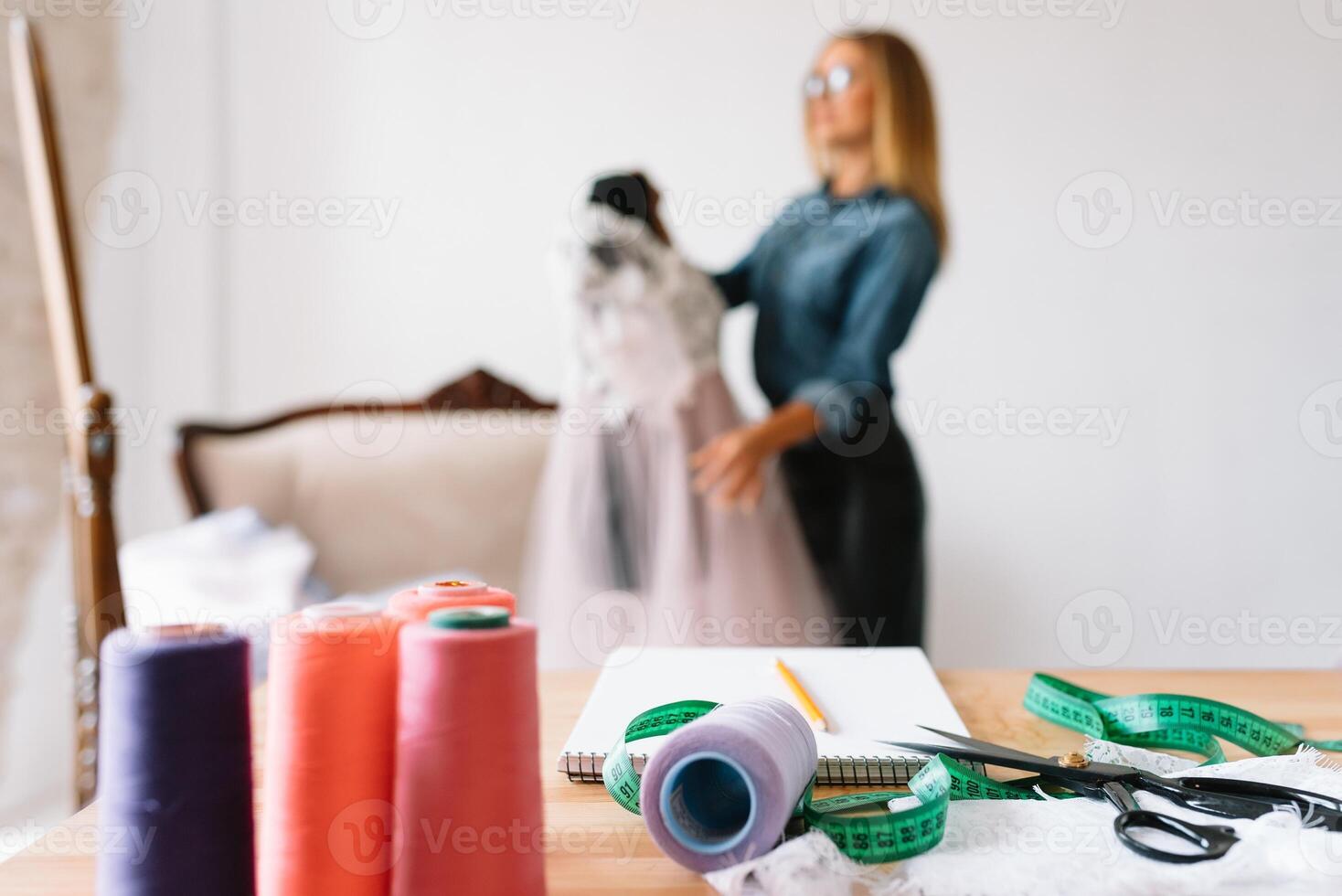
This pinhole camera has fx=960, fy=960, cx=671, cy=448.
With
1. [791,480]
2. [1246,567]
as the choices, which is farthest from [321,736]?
[1246,567]

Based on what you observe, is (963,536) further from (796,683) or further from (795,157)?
(796,683)

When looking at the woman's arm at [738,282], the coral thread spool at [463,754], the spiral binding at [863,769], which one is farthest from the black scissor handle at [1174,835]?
the woman's arm at [738,282]

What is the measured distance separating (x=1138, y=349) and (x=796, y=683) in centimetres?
143

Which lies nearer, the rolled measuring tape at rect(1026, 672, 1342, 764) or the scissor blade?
the scissor blade

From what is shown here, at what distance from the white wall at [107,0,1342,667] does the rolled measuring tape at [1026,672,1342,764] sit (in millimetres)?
1160

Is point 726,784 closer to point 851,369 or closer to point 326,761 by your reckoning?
point 326,761

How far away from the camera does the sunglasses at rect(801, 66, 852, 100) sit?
184 centimetres

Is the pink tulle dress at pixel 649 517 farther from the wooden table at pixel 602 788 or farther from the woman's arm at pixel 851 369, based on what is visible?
the wooden table at pixel 602 788

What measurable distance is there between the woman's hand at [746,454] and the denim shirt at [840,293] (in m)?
0.04

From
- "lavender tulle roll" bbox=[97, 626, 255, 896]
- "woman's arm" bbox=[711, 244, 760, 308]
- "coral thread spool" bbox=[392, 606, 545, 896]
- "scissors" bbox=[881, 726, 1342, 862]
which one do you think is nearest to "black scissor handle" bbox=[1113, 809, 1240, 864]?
"scissors" bbox=[881, 726, 1342, 862]

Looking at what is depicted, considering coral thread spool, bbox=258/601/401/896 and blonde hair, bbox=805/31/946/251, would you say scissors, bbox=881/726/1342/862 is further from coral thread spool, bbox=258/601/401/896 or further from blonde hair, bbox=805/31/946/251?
blonde hair, bbox=805/31/946/251

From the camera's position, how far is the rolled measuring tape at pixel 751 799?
43 centimetres

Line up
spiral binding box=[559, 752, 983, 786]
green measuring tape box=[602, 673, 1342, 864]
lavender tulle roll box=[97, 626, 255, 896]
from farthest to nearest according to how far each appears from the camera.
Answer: spiral binding box=[559, 752, 983, 786]
green measuring tape box=[602, 673, 1342, 864]
lavender tulle roll box=[97, 626, 255, 896]

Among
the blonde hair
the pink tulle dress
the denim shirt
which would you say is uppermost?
the blonde hair
